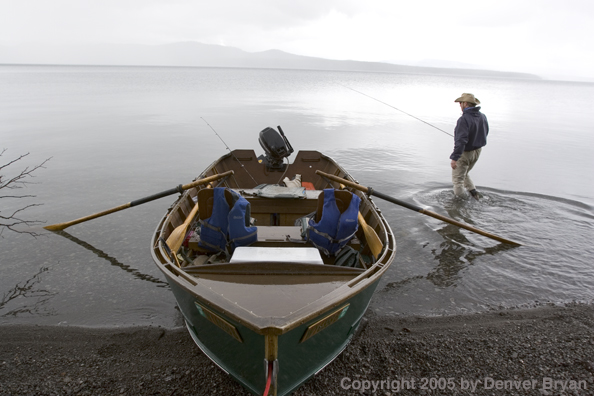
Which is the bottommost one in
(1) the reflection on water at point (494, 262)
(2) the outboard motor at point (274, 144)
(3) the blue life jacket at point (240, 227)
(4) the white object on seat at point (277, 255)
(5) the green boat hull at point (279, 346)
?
(1) the reflection on water at point (494, 262)

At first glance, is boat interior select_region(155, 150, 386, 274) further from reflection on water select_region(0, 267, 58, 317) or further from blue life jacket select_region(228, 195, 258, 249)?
reflection on water select_region(0, 267, 58, 317)

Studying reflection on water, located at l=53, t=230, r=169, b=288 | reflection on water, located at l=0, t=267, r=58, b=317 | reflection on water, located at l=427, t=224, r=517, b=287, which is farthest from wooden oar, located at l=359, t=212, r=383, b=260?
reflection on water, located at l=0, t=267, r=58, b=317

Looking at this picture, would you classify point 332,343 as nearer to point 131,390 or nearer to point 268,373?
point 268,373

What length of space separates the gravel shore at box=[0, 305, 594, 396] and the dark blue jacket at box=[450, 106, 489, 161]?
17.1ft

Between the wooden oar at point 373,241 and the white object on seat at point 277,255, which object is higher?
the white object on seat at point 277,255

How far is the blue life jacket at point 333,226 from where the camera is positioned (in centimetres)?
502

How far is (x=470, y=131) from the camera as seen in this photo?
9.44m

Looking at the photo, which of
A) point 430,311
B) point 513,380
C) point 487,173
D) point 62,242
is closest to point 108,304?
point 62,242

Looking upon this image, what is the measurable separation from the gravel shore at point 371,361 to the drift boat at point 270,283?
317 millimetres

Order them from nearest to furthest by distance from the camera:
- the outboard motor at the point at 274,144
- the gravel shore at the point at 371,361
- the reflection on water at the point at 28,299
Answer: the gravel shore at the point at 371,361 < the reflection on water at the point at 28,299 < the outboard motor at the point at 274,144

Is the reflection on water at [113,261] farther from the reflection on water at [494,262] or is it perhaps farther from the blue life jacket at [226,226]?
the reflection on water at [494,262]

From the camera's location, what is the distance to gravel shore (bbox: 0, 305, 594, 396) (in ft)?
13.5

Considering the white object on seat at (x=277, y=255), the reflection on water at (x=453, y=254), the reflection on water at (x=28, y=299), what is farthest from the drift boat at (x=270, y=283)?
the reflection on water at (x=28, y=299)

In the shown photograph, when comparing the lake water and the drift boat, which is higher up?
the drift boat
